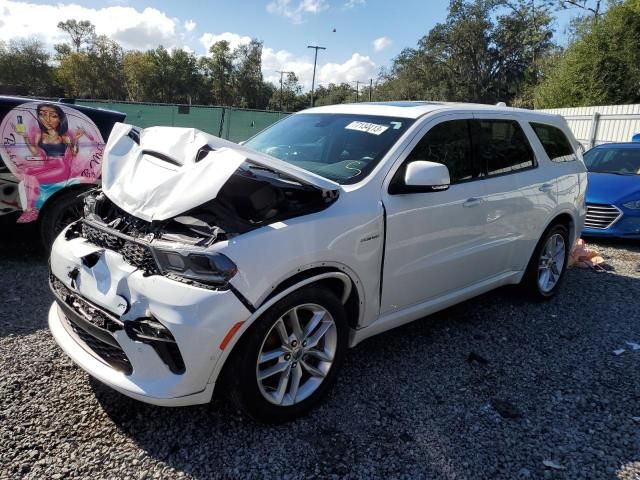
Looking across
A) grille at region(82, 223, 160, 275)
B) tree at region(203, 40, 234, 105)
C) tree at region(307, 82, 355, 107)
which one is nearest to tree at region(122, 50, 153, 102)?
tree at region(203, 40, 234, 105)

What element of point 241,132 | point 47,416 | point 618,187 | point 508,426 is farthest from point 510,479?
point 241,132

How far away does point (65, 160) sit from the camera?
503 cm

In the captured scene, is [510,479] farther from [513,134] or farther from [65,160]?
[65,160]

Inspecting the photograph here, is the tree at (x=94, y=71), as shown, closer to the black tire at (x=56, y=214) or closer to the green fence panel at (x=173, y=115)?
the green fence panel at (x=173, y=115)

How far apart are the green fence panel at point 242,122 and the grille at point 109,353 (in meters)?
17.1

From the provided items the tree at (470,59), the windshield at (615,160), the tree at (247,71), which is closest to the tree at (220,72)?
the tree at (247,71)

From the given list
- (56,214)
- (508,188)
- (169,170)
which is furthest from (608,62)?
(169,170)

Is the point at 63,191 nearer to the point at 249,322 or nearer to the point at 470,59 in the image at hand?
the point at 249,322

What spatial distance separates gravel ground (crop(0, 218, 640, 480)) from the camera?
2336 mm

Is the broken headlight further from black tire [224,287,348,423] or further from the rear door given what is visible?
the rear door

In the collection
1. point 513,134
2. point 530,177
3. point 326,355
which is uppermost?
point 513,134

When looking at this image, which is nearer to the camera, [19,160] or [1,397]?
[1,397]

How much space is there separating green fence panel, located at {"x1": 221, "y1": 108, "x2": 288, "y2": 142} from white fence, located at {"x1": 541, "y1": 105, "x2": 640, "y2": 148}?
1102 cm

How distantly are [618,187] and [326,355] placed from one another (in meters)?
6.71
